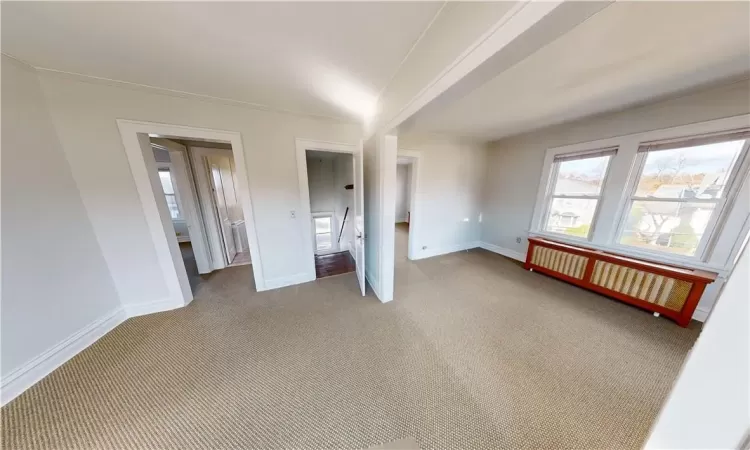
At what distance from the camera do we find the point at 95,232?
1.86 m

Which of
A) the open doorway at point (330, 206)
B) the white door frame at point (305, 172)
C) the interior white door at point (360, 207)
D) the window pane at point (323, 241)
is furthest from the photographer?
the window pane at point (323, 241)

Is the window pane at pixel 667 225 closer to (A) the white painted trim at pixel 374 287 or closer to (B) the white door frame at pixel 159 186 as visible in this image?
(A) the white painted trim at pixel 374 287

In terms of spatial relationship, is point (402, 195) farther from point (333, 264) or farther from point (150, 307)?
point (150, 307)

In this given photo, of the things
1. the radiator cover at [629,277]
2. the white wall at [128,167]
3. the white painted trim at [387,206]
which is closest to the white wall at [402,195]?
the radiator cover at [629,277]

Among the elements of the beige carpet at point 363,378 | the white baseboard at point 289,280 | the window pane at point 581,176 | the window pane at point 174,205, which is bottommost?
the beige carpet at point 363,378

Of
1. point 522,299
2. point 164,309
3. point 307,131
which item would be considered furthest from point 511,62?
point 164,309

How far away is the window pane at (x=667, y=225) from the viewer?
208 cm

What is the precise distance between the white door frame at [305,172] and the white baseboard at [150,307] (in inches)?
56.4

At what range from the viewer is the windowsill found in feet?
6.64

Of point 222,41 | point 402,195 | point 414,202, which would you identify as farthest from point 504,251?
point 222,41

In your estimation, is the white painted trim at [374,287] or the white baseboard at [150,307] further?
the white painted trim at [374,287]

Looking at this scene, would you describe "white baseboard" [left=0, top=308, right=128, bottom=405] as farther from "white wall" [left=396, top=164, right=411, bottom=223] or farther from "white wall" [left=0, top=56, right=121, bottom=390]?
"white wall" [left=396, top=164, right=411, bottom=223]

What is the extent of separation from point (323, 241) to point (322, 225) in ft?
1.09

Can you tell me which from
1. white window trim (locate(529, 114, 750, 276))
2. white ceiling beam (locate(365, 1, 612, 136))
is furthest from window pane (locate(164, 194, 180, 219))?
white window trim (locate(529, 114, 750, 276))
